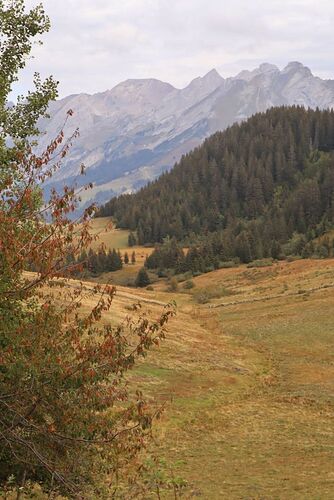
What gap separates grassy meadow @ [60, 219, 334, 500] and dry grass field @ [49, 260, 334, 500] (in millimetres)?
54

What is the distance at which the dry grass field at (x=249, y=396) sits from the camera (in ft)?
68.7

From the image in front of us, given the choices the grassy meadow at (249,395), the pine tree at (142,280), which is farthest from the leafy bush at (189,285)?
the grassy meadow at (249,395)

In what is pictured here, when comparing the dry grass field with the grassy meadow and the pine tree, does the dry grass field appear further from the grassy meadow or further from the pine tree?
the pine tree

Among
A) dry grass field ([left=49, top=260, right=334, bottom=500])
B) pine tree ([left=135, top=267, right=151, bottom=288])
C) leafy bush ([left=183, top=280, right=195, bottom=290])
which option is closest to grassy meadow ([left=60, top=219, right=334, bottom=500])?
dry grass field ([left=49, top=260, right=334, bottom=500])

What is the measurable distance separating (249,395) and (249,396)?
7.5 inches

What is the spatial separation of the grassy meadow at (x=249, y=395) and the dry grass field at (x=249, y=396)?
0.05 meters

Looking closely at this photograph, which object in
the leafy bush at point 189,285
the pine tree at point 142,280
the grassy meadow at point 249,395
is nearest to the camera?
the grassy meadow at point 249,395

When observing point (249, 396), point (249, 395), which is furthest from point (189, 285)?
point (249, 396)

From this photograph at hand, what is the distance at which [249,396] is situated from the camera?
1313 inches

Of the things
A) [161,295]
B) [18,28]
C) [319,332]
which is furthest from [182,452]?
[161,295]

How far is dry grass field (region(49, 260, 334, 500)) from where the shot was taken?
21.0 metres

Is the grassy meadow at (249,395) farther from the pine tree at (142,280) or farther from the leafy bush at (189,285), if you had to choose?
the pine tree at (142,280)

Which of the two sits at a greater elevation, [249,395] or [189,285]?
[249,395]

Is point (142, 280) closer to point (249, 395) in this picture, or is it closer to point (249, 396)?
point (249, 395)
